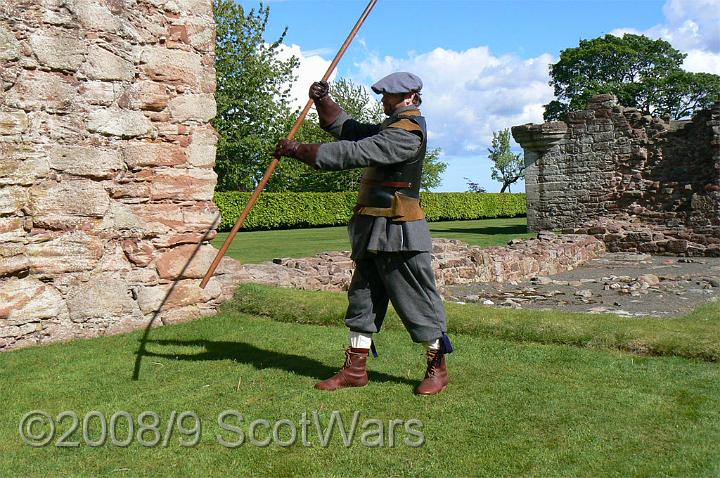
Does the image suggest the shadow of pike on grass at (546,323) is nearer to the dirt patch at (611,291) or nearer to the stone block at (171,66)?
the dirt patch at (611,291)

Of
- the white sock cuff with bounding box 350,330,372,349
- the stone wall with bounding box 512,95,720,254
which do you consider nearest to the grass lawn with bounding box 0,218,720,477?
the white sock cuff with bounding box 350,330,372,349

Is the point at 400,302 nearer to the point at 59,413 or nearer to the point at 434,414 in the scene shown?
the point at 434,414

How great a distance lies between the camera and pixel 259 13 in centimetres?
3416

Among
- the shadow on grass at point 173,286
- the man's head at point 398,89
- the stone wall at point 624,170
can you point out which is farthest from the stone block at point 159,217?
the stone wall at point 624,170

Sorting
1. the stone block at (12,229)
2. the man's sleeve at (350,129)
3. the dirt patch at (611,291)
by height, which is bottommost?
the dirt patch at (611,291)

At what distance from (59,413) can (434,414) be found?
2.19 m

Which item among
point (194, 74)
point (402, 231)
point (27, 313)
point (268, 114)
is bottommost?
point (27, 313)

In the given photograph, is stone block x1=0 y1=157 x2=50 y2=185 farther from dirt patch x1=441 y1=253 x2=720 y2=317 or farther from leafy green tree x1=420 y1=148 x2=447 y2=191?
leafy green tree x1=420 y1=148 x2=447 y2=191

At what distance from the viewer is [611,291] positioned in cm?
1064

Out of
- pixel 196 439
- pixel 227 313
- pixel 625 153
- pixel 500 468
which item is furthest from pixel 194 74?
pixel 625 153

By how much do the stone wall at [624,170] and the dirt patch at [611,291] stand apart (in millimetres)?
4015

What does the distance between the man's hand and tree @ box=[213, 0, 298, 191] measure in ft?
90.6

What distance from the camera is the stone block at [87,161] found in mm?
5691

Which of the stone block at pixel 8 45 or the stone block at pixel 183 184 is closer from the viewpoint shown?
the stone block at pixel 8 45
